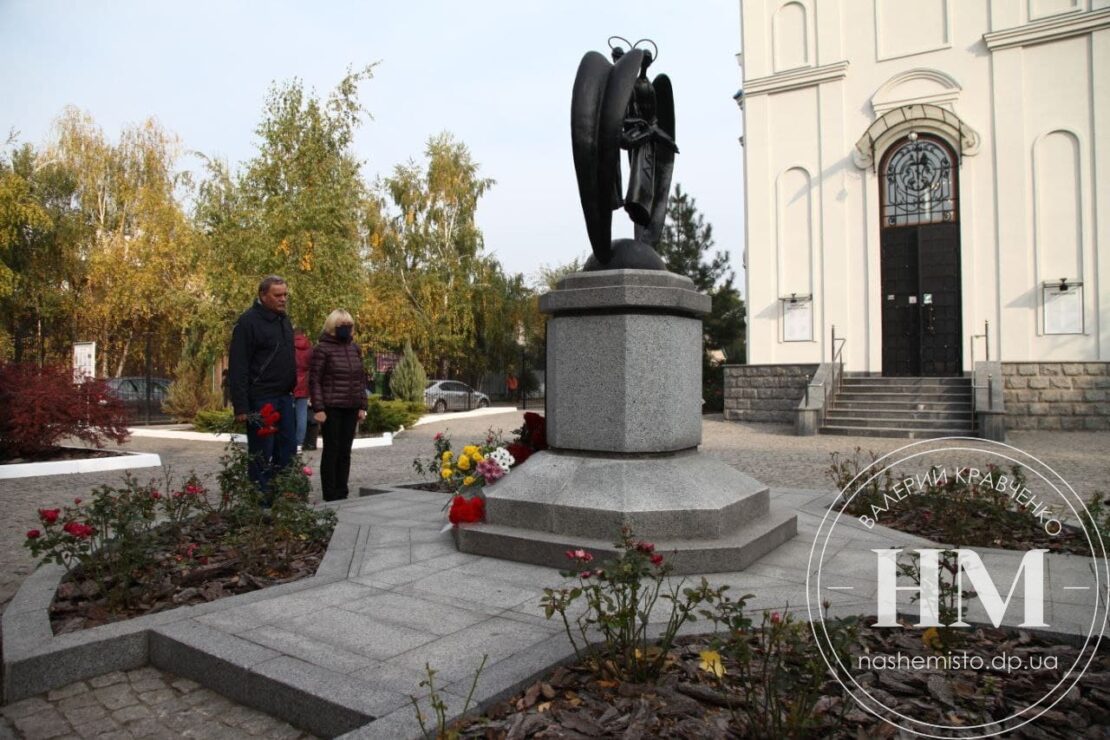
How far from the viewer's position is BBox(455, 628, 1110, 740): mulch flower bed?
2.18 m

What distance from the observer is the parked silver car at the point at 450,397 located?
26.8 metres

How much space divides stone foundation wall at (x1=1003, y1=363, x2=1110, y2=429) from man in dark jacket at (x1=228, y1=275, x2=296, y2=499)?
14407mm

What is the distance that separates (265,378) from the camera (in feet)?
18.7

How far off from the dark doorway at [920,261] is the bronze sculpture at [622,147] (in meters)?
12.6

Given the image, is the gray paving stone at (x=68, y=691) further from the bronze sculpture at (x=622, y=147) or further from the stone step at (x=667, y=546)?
the bronze sculpture at (x=622, y=147)

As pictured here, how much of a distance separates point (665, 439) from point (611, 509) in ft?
2.28

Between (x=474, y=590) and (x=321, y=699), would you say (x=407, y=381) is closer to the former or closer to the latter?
(x=474, y=590)

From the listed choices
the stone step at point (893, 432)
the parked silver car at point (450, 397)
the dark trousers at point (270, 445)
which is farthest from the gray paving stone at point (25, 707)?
the parked silver car at point (450, 397)

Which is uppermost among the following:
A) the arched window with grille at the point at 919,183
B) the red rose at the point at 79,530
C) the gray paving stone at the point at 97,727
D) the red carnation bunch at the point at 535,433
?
the arched window with grille at the point at 919,183

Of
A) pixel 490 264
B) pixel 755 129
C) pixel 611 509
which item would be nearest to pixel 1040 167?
pixel 755 129

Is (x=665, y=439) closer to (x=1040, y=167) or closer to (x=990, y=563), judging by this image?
(x=990, y=563)

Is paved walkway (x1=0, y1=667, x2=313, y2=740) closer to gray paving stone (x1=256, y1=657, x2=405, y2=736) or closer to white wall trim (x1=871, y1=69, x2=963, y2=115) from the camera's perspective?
gray paving stone (x1=256, y1=657, x2=405, y2=736)

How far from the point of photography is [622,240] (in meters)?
5.30

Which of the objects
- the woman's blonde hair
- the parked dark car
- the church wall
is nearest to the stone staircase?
the church wall
